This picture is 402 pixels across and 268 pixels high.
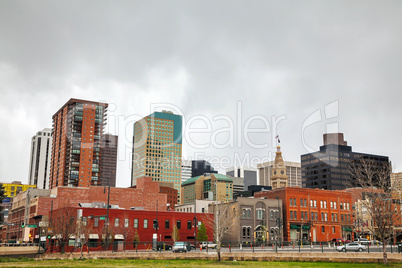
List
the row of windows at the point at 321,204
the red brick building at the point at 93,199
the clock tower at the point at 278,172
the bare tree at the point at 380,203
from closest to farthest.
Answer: the bare tree at the point at 380,203
the row of windows at the point at 321,204
the red brick building at the point at 93,199
the clock tower at the point at 278,172

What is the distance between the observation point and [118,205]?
101m

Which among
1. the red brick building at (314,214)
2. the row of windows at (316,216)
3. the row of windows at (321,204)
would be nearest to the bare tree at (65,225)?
the red brick building at (314,214)

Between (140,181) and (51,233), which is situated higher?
(140,181)

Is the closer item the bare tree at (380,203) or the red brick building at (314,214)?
the bare tree at (380,203)

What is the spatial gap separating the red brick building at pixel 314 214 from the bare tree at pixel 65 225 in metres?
49.0

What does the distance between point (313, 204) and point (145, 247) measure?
46.4 m

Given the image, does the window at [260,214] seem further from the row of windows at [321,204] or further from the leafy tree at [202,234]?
the leafy tree at [202,234]

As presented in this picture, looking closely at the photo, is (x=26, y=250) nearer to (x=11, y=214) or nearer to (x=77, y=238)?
(x=77, y=238)

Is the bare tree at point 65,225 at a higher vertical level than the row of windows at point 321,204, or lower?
lower

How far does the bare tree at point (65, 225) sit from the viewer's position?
65512 millimetres

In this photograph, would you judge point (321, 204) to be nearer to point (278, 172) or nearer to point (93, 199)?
point (278, 172)

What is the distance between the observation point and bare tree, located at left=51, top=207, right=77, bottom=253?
65.5 meters

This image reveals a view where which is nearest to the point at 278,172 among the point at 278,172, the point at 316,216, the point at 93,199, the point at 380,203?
the point at 278,172

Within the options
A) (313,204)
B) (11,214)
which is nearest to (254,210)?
(313,204)
